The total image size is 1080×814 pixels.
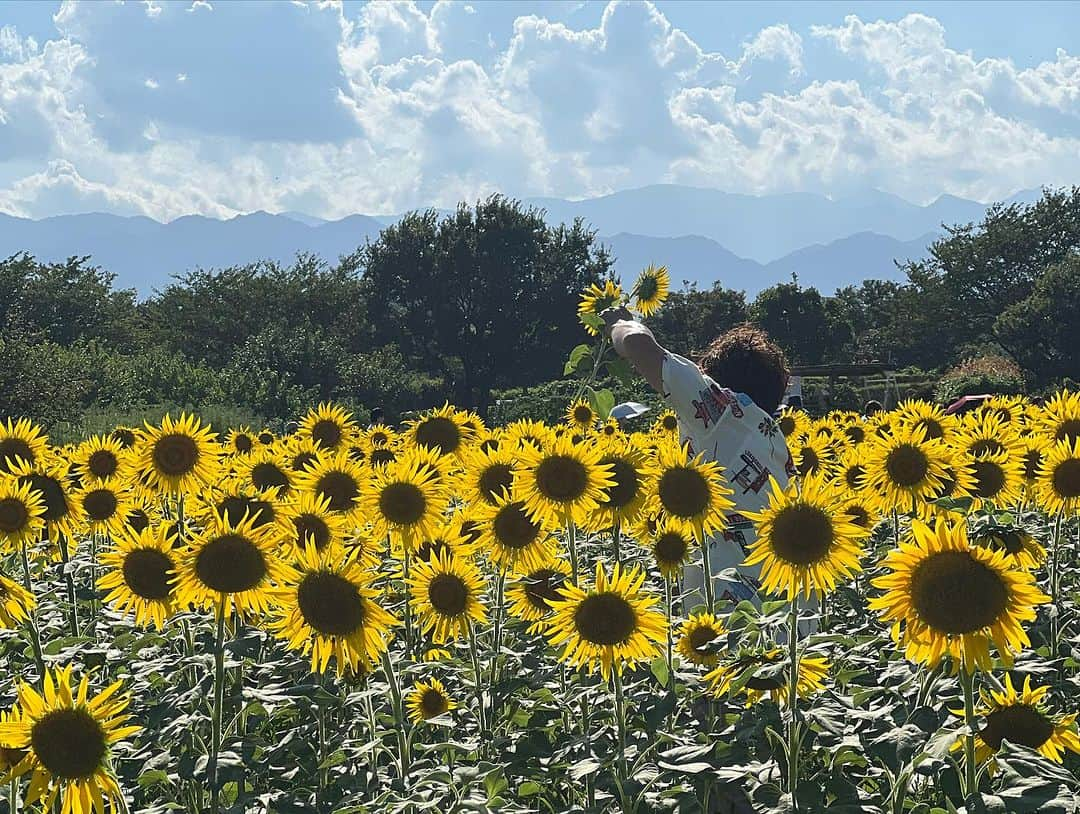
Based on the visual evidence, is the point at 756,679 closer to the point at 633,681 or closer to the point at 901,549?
the point at 901,549

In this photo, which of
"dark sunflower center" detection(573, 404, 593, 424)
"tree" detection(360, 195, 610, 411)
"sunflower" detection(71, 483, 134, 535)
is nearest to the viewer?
"sunflower" detection(71, 483, 134, 535)

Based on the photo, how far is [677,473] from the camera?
12.6 ft

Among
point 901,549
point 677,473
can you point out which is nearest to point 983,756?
point 901,549

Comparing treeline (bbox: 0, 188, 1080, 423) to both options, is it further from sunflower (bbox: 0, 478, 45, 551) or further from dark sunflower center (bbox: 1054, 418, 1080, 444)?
dark sunflower center (bbox: 1054, 418, 1080, 444)

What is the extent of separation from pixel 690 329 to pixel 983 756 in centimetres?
6546

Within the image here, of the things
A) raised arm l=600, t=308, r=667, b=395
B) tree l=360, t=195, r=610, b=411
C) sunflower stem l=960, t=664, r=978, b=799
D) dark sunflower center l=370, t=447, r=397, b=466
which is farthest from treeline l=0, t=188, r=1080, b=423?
sunflower stem l=960, t=664, r=978, b=799

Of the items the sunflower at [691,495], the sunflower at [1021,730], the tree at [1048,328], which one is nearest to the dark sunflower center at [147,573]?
the sunflower at [691,495]

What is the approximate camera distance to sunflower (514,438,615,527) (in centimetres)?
391

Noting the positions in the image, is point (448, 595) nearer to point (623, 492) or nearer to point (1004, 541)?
point (623, 492)

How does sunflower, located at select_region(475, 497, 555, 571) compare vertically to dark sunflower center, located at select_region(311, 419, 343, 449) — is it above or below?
below

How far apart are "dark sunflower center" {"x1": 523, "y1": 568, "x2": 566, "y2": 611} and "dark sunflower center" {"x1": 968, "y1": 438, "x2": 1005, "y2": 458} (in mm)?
2178

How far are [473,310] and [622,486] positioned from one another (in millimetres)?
51051

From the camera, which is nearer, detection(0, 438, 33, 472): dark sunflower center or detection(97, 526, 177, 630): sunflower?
detection(97, 526, 177, 630): sunflower

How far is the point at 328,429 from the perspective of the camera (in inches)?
247
